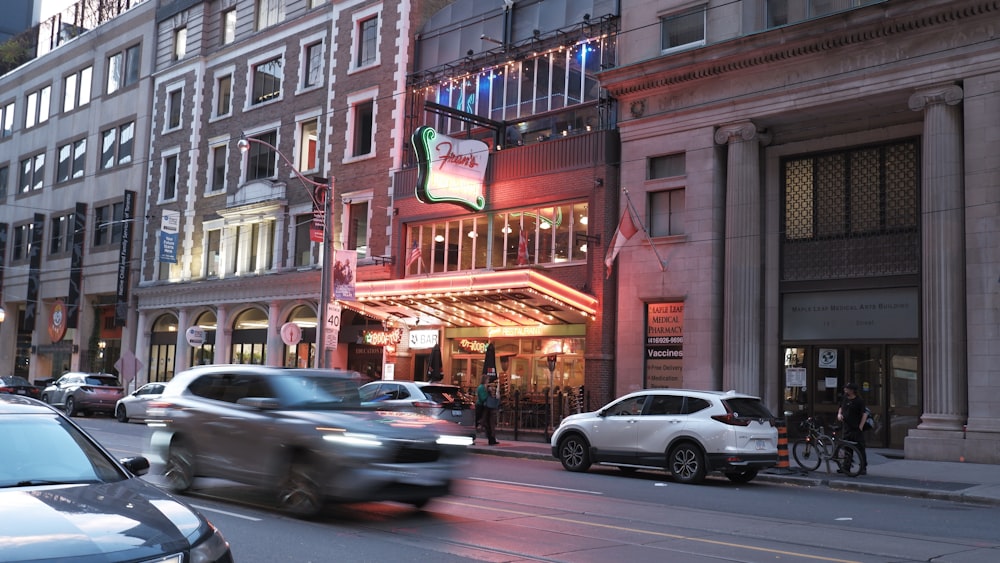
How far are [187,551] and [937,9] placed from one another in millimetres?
22015

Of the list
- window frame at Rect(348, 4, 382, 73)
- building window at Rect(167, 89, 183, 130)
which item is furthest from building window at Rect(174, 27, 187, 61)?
window frame at Rect(348, 4, 382, 73)

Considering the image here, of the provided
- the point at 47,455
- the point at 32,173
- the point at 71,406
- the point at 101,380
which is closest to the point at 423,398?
the point at 47,455

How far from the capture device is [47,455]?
6.23 m

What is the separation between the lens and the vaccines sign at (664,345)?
2683 centimetres

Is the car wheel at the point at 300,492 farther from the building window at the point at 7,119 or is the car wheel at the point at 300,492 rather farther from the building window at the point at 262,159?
the building window at the point at 7,119

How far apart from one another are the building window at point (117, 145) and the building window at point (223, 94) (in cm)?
761

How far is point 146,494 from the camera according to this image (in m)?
5.89

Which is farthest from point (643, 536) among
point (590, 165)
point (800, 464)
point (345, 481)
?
point (590, 165)

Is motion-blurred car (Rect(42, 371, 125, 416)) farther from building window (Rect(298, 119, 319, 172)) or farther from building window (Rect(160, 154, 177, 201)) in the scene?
building window (Rect(160, 154, 177, 201))

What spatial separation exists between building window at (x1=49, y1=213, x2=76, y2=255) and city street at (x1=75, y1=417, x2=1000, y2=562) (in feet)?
145

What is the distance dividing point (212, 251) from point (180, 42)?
12.1 meters

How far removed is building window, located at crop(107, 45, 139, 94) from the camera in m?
51.4

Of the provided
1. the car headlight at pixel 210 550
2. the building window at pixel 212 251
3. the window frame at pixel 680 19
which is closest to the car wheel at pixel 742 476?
the window frame at pixel 680 19

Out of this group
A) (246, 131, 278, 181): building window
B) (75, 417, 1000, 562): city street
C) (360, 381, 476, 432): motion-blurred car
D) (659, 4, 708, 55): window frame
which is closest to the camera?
(75, 417, 1000, 562): city street
